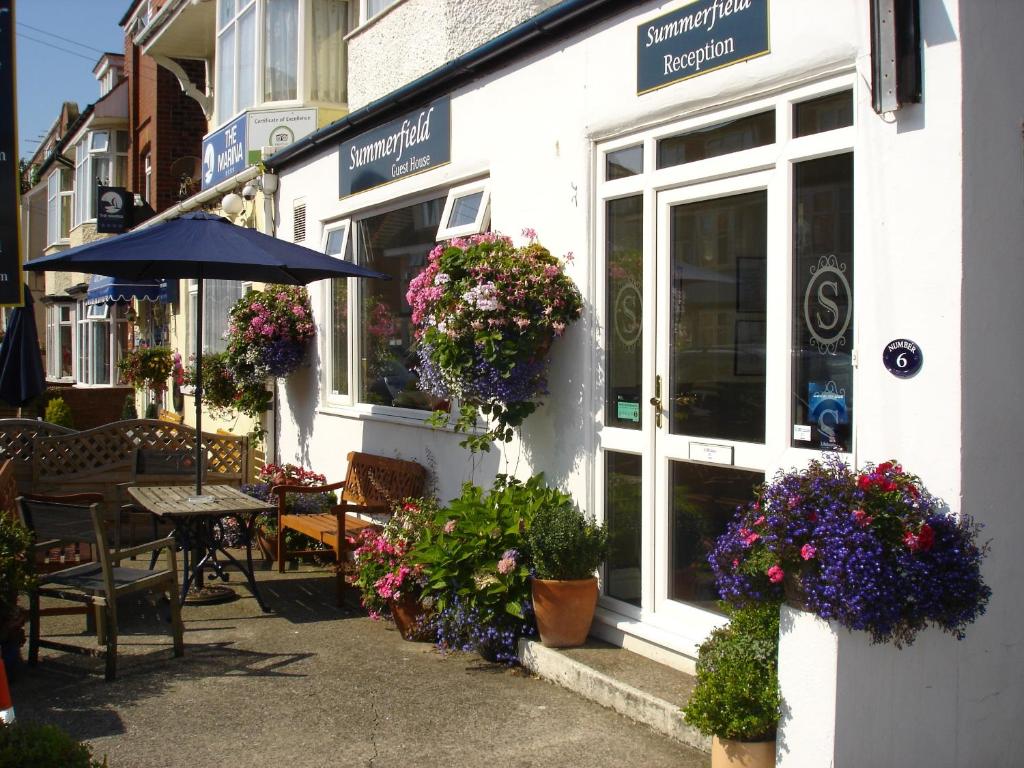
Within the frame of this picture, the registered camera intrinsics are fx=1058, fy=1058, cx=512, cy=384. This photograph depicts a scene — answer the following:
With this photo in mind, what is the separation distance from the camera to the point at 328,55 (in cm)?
1299

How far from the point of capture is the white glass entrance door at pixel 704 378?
509 centimetres

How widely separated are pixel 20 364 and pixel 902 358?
9.46 meters

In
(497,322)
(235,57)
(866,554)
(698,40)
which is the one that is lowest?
(866,554)

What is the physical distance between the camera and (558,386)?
641 centimetres

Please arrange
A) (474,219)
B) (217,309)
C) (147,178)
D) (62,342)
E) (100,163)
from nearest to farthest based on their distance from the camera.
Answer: (474,219), (217,309), (147,178), (100,163), (62,342)

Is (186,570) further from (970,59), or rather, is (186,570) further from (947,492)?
(970,59)

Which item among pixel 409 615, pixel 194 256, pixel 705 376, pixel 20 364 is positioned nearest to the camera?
pixel 705 376

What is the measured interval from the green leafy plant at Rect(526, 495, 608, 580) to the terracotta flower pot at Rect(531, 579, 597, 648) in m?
0.06

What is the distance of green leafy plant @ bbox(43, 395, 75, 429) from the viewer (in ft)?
58.5

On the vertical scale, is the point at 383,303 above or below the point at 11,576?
above

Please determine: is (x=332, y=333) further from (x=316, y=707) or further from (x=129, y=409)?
(x=129, y=409)

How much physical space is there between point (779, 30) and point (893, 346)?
5.31 ft

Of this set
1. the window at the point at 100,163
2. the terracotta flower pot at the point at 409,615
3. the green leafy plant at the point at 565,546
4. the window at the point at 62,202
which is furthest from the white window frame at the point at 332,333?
the window at the point at 62,202

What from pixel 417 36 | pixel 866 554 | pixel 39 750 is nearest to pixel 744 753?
pixel 866 554
